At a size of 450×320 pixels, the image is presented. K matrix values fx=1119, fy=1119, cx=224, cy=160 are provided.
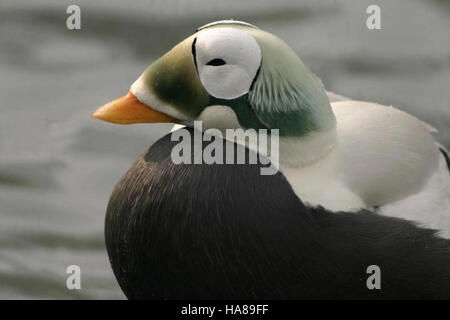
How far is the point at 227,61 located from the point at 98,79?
5.38 ft

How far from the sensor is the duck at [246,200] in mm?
2176

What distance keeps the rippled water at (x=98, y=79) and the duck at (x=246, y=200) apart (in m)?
0.71

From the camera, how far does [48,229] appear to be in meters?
3.10

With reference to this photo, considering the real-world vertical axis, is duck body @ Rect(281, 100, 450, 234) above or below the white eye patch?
below

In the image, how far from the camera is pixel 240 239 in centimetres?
217

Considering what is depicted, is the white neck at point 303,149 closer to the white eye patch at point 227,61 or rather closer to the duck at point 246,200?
the duck at point 246,200

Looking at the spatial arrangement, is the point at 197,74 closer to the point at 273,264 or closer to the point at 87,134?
the point at 273,264

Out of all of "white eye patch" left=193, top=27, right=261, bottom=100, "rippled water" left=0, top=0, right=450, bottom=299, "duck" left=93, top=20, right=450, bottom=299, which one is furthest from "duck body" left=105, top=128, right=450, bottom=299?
"rippled water" left=0, top=0, right=450, bottom=299

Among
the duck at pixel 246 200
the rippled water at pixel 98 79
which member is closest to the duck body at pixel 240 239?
the duck at pixel 246 200

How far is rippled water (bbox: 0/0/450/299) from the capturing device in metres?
3.11

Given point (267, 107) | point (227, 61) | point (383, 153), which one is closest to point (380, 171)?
point (383, 153)

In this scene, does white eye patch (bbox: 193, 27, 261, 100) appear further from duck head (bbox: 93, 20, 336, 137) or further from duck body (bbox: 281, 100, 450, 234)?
duck body (bbox: 281, 100, 450, 234)

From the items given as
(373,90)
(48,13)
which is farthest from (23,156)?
(373,90)

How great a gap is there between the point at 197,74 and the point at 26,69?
1.73m
